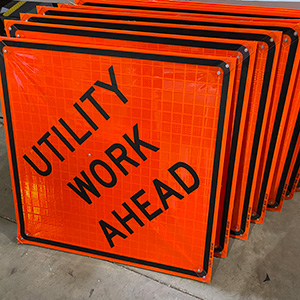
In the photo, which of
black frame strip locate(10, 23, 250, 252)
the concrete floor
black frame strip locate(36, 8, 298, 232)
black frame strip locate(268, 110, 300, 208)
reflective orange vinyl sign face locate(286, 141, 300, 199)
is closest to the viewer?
black frame strip locate(10, 23, 250, 252)

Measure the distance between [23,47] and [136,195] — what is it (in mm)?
889

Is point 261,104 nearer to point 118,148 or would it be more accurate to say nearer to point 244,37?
point 244,37

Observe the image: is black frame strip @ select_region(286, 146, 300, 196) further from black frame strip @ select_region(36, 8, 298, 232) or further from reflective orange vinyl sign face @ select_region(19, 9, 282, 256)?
reflective orange vinyl sign face @ select_region(19, 9, 282, 256)

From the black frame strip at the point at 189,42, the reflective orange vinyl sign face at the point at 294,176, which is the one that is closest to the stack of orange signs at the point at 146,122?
the black frame strip at the point at 189,42

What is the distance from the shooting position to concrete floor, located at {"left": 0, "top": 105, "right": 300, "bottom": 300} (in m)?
1.89

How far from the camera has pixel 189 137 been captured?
5.43ft

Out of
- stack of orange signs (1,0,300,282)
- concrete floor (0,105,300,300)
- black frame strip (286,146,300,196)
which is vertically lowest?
concrete floor (0,105,300,300)

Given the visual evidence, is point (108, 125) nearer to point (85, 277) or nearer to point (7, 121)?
point (7, 121)

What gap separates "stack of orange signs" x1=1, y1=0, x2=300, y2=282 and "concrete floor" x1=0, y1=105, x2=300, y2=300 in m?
0.07

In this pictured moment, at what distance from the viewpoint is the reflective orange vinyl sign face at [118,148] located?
1.58 meters

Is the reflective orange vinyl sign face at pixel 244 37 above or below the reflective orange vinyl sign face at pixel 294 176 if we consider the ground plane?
above

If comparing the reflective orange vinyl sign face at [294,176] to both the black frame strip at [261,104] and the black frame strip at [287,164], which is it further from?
the black frame strip at [261,104]

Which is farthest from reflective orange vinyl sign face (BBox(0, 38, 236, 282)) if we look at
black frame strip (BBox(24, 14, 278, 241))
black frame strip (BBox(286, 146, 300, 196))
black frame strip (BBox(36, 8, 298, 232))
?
black frame strip (BBox(286, 146, 300, 196))

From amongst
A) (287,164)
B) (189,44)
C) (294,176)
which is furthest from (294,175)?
(189,44)
